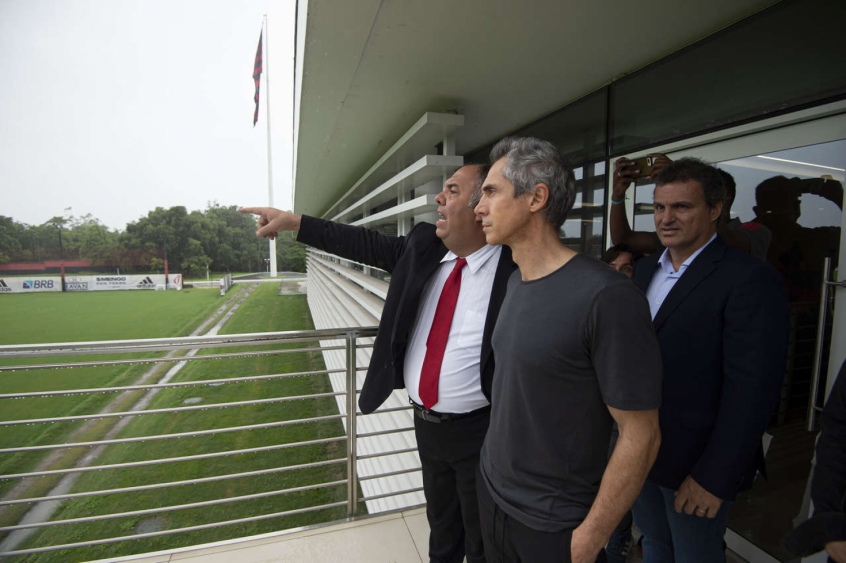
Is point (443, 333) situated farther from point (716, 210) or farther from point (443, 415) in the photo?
point (716, 210)

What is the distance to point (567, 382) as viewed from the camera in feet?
2.83

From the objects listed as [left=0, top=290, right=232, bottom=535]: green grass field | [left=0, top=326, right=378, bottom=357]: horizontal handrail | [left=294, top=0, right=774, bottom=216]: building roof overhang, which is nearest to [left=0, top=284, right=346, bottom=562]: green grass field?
[left=0, top=290, right=232, bottom=535]: green grass field

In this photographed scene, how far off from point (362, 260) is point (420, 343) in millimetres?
506

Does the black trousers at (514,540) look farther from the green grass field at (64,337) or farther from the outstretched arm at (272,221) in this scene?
the green grass field at (64,337)

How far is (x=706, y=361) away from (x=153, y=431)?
2174 centimetres

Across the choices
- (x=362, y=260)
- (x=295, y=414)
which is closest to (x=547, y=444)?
(x=362, y=260)

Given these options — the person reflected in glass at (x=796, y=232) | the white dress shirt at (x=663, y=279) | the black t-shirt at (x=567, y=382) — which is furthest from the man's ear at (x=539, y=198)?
the person reflected in glass at (x=796, y=232)

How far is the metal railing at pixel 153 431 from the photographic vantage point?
181 cm

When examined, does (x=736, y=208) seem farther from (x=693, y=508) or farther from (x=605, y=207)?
(x=693, y=508)

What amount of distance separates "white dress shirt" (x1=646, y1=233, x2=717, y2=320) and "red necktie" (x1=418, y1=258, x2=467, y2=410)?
70 cm

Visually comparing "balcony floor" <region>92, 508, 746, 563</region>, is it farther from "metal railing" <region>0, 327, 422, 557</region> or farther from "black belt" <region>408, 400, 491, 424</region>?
"black belt" <region>408, 400, 491, 424</region>

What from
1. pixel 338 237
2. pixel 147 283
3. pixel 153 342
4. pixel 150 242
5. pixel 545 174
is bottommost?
pixel 147 283

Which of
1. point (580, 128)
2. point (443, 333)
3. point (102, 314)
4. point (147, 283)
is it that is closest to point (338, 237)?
point (443, 333)

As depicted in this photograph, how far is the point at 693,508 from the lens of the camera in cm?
115
